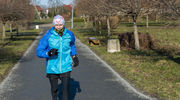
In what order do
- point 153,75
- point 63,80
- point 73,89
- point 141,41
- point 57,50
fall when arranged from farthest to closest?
point 141,41 < point 153,75 < point 73,89 < point 63,80 < point 57,50

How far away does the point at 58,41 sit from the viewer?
516 cm

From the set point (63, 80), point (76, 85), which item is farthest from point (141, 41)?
point (63, 80)

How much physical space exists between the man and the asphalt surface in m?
1.60

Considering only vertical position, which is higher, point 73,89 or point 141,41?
point 141,41

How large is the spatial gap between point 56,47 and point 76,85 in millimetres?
3216

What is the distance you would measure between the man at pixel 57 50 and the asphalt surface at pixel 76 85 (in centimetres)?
160

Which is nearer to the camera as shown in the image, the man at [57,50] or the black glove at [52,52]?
the black glove at [52,52]

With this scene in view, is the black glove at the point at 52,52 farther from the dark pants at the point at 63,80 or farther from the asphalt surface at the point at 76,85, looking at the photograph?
the asphalt surface at the point at 76,85

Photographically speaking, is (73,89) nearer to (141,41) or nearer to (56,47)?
(56,47)

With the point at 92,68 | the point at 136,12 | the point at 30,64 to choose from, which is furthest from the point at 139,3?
the point at 30,64

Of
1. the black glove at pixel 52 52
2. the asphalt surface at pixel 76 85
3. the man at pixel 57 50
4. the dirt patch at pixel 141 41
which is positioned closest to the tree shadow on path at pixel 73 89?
the asphalt surface at pixel 76 85

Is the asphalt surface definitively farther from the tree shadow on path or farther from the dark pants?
the dark pants

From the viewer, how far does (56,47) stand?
5.17 m

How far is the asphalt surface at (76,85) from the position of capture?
22.8 ft
